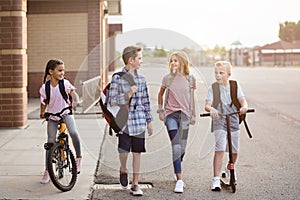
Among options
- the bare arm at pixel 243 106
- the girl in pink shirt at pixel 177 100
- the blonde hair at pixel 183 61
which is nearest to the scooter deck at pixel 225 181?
the girl in pink shirt at pixel 177 100

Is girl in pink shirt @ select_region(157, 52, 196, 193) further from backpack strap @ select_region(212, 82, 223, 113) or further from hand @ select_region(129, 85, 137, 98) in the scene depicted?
hand @ select_region(129, 85, 137, 98)

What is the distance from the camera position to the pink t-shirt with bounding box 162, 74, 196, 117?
20.1ft

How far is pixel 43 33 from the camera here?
18.7 metres

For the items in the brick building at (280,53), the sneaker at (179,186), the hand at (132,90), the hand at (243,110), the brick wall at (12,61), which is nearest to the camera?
the hand at (132,90)

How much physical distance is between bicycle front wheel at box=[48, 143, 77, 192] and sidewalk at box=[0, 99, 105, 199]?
10 cm

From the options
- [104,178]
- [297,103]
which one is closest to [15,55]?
[104,178]

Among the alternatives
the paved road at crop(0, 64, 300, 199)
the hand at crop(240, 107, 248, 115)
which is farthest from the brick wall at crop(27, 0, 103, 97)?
the hand at crop(240, 107, 248, 115)

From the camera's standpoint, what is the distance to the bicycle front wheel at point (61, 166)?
5.86m

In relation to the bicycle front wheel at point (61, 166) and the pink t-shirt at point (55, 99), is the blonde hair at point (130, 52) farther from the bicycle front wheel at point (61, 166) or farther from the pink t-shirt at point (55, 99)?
the bicycle front wheel at point (61, 166)

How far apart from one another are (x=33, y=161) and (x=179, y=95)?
2674mm

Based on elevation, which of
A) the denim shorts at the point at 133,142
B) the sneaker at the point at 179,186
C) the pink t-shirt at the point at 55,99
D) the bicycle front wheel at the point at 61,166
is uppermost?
the pink t-shirt at the point at 55,99

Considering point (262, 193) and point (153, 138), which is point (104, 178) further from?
point (153, 138)

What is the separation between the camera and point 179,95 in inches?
242

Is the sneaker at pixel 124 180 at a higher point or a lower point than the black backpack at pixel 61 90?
lower
